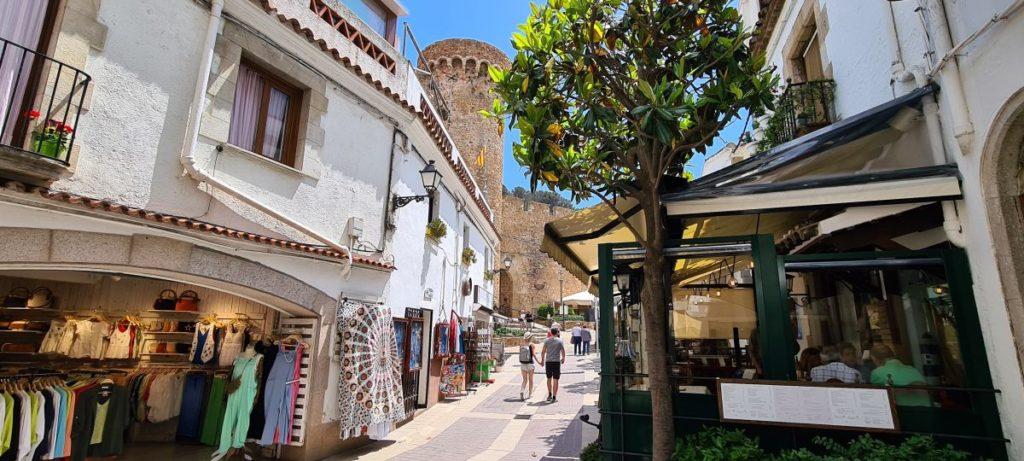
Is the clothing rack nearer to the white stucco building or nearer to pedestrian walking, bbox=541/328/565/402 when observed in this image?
the white stucco building

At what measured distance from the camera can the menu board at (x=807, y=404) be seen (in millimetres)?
3307

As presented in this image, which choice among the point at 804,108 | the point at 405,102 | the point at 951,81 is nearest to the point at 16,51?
the point at 405,102

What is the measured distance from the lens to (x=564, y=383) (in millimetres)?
13242

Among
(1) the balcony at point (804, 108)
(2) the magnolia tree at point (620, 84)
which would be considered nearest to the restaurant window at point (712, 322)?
(2) the magnolia tree at point (620, 84)

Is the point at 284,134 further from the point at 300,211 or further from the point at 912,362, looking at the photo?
the point at 912,362

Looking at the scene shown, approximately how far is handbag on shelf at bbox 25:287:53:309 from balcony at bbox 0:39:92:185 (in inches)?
184

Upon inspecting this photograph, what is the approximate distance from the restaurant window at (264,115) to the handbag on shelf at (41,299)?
4.37m

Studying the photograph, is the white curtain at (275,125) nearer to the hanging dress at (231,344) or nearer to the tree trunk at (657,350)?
the hanging dress at (231,344)

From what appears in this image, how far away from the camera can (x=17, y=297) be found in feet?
23.3

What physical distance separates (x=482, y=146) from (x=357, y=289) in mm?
23964

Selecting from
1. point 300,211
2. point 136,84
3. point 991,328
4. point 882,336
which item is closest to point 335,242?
point 300,211

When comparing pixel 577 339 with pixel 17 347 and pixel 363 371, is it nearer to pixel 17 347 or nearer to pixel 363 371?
pixel 363 371

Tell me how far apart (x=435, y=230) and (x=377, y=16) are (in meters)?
4.45

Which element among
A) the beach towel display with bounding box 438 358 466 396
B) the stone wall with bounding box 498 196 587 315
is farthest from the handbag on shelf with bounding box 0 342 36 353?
the stone wall with bounding box 498 196 587 315
